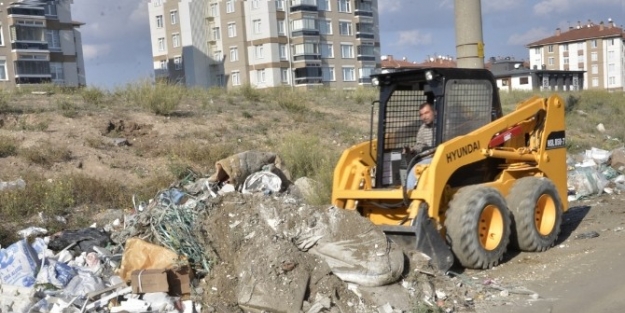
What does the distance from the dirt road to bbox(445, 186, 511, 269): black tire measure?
0.65 ft

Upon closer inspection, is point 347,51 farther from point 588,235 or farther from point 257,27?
point 588,235

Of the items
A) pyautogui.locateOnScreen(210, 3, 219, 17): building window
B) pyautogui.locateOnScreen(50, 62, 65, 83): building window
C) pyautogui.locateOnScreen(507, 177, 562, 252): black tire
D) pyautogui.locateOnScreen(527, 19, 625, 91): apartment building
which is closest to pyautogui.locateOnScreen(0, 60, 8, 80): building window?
pyautogui.locateOnScreen(50, 62, 65, 83): building window

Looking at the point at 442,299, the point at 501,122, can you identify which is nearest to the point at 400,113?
the point at 501,122

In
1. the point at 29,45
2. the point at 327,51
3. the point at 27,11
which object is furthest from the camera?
the point at 327,51

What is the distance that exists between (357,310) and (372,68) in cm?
6812

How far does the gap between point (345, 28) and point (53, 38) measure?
27960mm

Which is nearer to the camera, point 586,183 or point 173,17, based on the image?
point 586,183

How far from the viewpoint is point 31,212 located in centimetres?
1062

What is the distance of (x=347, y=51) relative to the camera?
2822 inches

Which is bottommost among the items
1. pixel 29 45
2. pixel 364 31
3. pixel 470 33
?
pixel 470 33

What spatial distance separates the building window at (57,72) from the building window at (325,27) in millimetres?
24458

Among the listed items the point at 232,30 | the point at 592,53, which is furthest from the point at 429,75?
the point at 592,53

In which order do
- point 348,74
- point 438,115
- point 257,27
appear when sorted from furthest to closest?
point 348,74 → point 257,27 → point 438,115

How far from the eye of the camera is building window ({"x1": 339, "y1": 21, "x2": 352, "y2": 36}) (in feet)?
235
